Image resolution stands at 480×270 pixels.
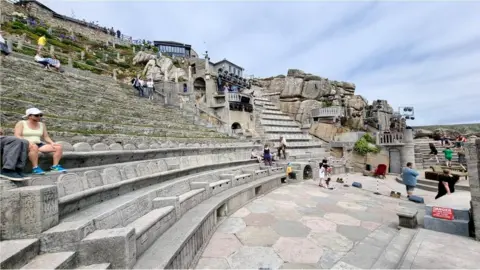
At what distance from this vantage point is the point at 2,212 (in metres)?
2.27

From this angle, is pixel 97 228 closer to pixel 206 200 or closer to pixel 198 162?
pixel 206 200

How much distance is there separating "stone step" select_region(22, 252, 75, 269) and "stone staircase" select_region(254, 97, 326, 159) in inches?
692

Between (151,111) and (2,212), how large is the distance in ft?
38.3

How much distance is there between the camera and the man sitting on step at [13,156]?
106 inches

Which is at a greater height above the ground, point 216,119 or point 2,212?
point 216,119

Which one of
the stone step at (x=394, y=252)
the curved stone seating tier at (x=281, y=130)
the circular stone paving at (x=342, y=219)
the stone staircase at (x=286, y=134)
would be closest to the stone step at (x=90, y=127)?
the circular stone paving at (x=342, y=219)

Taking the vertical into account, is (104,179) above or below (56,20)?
below

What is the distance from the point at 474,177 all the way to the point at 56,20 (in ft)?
206

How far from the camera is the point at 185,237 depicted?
3447 millimetres

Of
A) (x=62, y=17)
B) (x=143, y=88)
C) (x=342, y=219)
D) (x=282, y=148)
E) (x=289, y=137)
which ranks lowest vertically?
(x=342, y=219)

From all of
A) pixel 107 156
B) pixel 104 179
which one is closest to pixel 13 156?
pixel 104 179

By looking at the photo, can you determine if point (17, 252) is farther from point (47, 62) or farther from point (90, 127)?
point (47, 62)

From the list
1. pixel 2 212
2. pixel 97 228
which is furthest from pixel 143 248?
pixel 2 212

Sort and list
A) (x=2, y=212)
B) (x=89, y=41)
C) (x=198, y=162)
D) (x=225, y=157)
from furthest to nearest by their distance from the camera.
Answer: (x=89, y=41), (x=225, y=157), (x=198, y=162), (x=2, y=212)
